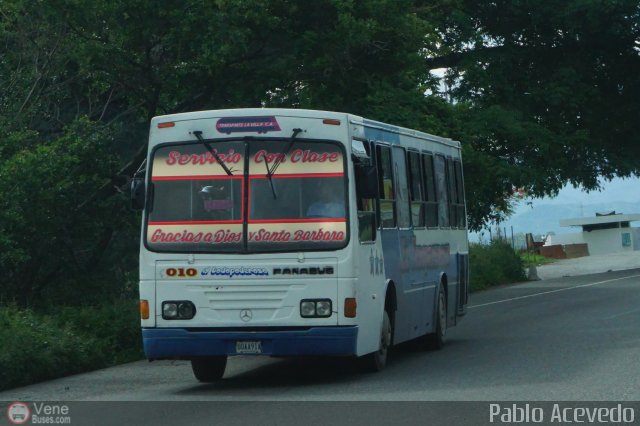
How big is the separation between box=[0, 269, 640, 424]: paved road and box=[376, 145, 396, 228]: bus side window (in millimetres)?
1828

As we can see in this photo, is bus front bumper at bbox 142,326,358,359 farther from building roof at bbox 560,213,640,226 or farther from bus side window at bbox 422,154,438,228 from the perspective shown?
building roof at bbox 560,213,640,226

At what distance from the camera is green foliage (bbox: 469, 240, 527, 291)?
40.8 meters

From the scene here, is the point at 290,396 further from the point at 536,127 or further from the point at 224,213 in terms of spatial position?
the point at 536,127

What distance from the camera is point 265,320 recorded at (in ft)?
47.4

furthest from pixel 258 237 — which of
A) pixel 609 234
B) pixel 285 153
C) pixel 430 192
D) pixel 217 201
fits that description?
pixel 609 234

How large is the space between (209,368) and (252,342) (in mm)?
1462

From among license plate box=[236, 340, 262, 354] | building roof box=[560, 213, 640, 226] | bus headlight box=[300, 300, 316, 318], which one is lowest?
license plate box=[236, 340, 262, 354]

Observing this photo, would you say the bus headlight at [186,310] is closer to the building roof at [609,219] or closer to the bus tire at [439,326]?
the bus tire at [439,326]

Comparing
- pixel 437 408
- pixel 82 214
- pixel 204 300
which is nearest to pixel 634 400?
pixel 437 408

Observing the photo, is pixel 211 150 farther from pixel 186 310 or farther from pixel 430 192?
pixel 430 192

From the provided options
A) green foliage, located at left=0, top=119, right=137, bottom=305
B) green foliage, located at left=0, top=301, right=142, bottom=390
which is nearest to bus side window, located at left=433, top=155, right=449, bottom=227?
green foliage, located at left=0, top=301, right=142, bottom=390

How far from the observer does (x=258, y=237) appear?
14586 millimetres

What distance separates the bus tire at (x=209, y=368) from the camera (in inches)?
616

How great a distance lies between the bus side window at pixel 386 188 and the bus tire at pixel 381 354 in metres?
1.16
